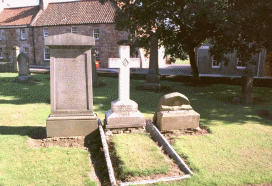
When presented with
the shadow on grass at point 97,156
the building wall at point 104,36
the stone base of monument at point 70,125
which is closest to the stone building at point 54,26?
the building wall at point 104,36

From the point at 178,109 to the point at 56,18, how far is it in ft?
96.7

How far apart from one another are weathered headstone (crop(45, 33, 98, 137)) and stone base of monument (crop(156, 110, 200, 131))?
6.49ft

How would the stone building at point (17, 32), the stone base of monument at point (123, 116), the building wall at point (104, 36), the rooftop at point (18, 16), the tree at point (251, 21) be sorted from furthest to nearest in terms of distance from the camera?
the rooftop at point (18, 16), the stone building at point (17, 32), the building wall at point (104, 36), the tree at point (251, 21), the stone base of monument at point (123, 116)

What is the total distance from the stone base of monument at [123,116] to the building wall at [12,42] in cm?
3052

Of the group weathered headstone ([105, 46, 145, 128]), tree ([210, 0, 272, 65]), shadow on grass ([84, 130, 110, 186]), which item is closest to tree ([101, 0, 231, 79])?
tree ([210, 0, 272, 65])

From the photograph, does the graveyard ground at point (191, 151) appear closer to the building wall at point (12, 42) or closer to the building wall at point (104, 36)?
the building wall at point (104, 36)

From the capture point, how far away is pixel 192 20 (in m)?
13.2

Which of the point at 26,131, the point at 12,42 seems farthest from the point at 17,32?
the point at 26,131

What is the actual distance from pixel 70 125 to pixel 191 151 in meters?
3.44

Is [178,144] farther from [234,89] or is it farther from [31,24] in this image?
[31,24]

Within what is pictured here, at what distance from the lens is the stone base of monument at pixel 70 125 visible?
262 inches

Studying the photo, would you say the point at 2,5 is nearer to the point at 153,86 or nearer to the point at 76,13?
the point at 76,13

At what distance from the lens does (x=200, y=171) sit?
4.86m

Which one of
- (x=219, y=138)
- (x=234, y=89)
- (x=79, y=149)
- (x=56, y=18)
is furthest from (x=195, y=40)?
(x=56, y=18)
